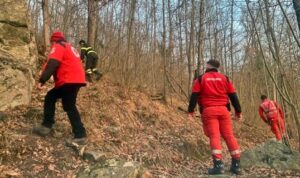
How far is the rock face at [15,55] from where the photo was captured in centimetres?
920

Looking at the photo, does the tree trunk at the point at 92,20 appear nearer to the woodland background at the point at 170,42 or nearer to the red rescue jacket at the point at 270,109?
the woodland background at the point at 170,42

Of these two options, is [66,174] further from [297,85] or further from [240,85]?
[240,85]

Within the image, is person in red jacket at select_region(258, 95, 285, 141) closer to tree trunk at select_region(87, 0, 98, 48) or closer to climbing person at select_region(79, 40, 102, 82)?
climbing person at select_region(79, 40, 102, 82)

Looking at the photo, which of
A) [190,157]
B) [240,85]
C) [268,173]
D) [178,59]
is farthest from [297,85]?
[268,173]

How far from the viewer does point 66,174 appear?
675 cm

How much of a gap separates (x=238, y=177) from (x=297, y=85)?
14.0 m

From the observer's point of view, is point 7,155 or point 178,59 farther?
point 178,59

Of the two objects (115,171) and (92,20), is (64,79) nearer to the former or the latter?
(115,171)

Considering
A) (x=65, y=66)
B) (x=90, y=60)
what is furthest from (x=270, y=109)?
(x=65, y=66)

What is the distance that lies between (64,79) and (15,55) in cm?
351

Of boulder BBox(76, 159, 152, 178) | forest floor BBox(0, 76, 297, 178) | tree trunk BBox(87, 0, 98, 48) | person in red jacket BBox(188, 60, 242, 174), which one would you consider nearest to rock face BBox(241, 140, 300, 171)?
forest floor BBox(0, 76, 297, 178)

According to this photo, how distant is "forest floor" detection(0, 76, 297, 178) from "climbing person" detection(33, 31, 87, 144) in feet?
1.41

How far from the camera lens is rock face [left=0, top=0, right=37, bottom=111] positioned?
9.20 meters

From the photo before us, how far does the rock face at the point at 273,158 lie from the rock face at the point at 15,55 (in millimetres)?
4803
